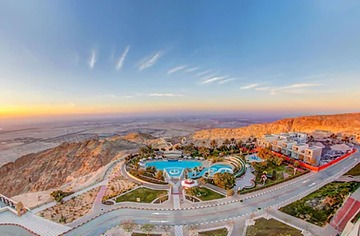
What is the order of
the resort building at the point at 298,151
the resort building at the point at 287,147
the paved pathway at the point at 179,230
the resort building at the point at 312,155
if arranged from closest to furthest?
1. the paved pathway at the point at 179,230
2. the resort building at the point at 312,155
3. the resort building at the point at 298,151
4. the resort building at the point at 287,147

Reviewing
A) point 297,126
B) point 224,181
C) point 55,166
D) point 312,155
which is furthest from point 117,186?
point 297,126

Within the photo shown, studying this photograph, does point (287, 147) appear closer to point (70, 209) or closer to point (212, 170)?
Answer: point (212, 170)

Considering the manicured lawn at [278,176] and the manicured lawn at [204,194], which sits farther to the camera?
the manicured lawn at [278,176]

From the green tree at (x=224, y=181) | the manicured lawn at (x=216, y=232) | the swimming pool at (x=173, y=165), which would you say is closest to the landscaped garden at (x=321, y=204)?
the green tree at (x=224, y=181)

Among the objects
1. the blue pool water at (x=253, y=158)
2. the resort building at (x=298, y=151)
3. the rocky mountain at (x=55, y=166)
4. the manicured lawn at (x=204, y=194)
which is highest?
the resort building at (x=298, y=151)

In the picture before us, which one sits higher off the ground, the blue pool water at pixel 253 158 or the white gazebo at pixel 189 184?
the blue pool water at pixel 253 158

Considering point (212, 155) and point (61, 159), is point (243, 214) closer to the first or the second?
point (212, 155)

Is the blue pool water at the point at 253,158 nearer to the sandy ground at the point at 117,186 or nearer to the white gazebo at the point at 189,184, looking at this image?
the white gazebo at the point at 189,184
